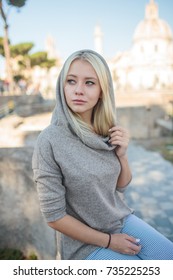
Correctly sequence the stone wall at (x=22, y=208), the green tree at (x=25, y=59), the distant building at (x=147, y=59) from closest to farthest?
the stone wall at (x=22, y=208) < the green tree at (x=25, y=59) < the distant building at (x=147, y=59)

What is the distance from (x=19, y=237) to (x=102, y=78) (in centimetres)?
192

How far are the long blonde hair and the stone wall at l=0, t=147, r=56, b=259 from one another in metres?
1.04

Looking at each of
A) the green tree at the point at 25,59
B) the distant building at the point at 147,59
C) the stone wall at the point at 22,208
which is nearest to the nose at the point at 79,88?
the stone wall at the point at 22,208

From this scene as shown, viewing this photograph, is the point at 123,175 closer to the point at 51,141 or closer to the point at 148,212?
the point at 51,141

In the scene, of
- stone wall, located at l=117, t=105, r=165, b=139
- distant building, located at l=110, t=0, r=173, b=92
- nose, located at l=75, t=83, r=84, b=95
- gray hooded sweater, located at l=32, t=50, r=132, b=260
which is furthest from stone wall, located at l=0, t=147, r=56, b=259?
distant building, located at l=110, t=0, r=173, b=92

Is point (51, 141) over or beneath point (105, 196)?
over

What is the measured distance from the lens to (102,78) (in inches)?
60.4

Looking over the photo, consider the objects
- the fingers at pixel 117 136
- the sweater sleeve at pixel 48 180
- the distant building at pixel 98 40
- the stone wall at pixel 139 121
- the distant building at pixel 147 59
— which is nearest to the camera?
the sweater sleeve at pixel 48 180

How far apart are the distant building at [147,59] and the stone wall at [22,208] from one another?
55.4 metres

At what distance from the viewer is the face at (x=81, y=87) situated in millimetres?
1493

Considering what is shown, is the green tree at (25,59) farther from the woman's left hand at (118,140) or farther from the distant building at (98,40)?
the distant building at (98,40)

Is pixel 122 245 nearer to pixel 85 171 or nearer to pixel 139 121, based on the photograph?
pixel 85 171

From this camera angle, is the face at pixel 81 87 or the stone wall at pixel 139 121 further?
the stone wall at pixel 139 121
